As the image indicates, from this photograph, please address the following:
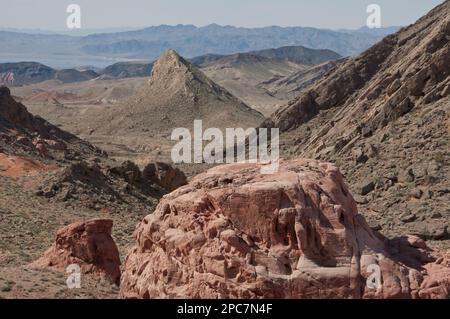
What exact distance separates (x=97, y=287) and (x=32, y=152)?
2514 centimetres

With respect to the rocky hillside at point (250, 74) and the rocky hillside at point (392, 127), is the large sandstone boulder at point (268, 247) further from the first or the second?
the rocky hillside at point (250, 74)

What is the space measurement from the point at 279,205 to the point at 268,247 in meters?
0.81

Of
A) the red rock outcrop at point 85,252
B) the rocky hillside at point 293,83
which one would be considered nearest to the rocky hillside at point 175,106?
the rocky hillside at point 293,83

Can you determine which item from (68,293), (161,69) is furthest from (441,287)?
(161,69)

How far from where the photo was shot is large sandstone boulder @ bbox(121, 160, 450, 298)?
1272cm

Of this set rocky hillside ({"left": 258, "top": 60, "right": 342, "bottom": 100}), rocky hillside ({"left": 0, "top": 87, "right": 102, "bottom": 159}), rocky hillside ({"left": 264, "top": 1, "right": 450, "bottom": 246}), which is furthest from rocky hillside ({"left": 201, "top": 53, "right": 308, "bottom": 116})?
rocky hillside ({"left": 264, "top": 1, "right": 450, "bottom": 246})

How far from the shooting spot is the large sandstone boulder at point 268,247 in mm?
12719

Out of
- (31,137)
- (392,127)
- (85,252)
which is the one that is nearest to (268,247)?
(85,252)

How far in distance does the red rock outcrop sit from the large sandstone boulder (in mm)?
5171

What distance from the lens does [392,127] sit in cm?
3069

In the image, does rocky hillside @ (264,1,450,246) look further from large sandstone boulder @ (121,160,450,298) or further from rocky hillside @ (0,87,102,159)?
rocky hillside @ (0,87,102,159)

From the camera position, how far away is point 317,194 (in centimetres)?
1364

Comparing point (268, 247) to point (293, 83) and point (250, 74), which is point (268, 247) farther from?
point (250, 74)

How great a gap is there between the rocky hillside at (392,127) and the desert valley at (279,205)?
7 cm
